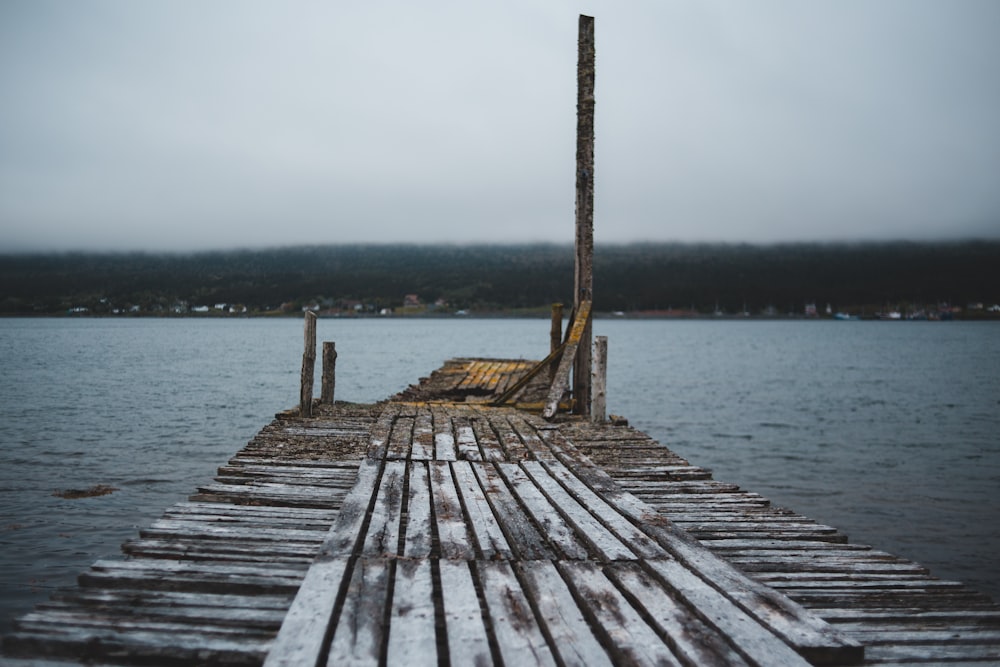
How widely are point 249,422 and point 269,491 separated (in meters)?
19.1

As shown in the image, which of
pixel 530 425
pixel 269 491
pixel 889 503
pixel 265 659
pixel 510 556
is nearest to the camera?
pixel 265 659

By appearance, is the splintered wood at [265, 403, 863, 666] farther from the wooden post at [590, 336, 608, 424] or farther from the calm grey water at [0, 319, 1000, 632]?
the wooden post at [590, 336, 608, 424]

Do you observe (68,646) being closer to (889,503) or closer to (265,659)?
(265,659)

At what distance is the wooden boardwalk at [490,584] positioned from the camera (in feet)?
10.0

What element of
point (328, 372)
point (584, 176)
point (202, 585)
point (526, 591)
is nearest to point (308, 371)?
point (328, 372)

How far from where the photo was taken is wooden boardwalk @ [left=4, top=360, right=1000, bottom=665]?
10.0 ft

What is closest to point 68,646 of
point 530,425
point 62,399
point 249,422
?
point 530,425

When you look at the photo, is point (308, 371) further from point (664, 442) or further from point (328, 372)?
point (664, 442)

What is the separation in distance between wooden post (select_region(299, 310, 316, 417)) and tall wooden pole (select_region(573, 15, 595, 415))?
4.35m

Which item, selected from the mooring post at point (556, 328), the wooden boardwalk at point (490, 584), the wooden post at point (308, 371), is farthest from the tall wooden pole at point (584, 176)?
the wooden boardwalk at point (490, 584)

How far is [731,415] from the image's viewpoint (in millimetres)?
28234

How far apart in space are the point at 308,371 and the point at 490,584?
735 centimetres

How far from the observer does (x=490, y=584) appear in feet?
11.9

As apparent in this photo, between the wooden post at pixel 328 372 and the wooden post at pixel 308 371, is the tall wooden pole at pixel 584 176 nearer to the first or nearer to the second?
the wooden post at pixel 308 371
